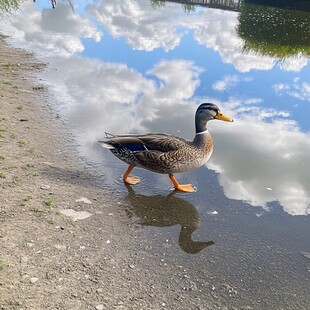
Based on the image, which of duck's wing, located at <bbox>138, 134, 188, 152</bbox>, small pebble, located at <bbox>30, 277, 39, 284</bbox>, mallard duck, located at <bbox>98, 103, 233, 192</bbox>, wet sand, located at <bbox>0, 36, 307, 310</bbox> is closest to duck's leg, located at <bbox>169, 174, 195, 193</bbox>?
mallard duck, located at <bbox>98, 103, 233, 192</bbox>

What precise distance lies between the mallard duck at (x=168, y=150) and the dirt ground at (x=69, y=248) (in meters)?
0.69

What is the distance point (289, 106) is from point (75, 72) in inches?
Result: 253

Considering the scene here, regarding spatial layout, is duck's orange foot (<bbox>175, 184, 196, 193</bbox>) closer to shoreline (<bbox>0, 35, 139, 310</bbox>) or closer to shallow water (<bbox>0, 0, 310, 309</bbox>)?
shallow water (<bbox>0, 0, 310, 309</bbox>)

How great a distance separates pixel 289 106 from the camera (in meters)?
9.41

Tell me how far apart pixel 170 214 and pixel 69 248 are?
1552 millimetres

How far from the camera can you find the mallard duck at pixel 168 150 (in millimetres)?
5535

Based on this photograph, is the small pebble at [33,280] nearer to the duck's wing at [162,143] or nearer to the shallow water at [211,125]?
the shallow water at [211,125]

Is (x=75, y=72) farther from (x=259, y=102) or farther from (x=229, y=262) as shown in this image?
(x=229, y=262)

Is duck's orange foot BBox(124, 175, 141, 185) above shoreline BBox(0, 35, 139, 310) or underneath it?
underneath

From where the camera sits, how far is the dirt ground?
366 centimetres

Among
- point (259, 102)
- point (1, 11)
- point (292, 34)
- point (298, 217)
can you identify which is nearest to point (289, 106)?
point (259, 102)

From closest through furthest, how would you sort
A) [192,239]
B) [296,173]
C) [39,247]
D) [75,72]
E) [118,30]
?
[39,247]
[192,239]
[296,173]
[75,72]
[118,30]

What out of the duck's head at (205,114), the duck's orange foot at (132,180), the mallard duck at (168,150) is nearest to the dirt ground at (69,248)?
the duck's orange foot at (132,180)

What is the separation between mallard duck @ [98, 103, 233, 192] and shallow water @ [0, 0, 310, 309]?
0.42 metres
